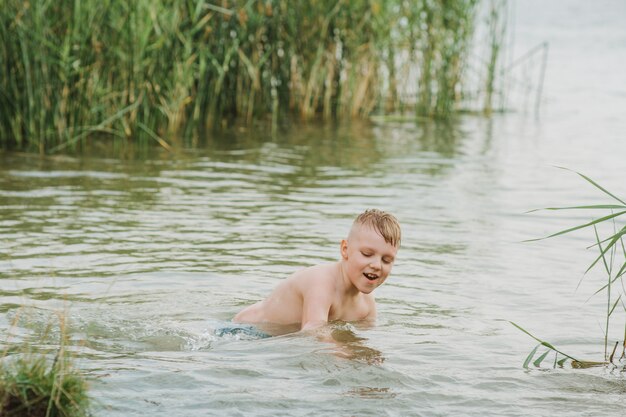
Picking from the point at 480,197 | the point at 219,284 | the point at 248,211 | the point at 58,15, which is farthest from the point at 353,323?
the point at 58,15

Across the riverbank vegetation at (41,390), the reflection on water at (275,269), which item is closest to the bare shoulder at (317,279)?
the reflection on water at (275,269)

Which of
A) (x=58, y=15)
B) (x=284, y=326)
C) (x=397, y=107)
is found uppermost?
(x=58, y=15)

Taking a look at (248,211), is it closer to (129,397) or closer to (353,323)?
(353,323)

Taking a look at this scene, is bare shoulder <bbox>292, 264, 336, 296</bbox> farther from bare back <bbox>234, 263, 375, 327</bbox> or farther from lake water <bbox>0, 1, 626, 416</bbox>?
lake water <bbox>0, 1, 626, 416</bbox>

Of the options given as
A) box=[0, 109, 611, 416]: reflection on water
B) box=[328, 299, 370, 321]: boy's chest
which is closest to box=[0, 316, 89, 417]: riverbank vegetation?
box=[0, 109, 611, 416]: reflection on water

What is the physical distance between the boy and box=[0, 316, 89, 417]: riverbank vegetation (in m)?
1.95

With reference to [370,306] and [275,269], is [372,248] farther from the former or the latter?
[275,269]

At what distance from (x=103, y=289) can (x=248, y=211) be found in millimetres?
2531

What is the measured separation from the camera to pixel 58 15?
10.2m

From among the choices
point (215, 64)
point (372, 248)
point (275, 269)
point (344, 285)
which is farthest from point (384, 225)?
point (215, 64)

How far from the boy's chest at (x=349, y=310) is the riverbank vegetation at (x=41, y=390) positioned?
7.07 ft

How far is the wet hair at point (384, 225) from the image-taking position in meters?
5.22

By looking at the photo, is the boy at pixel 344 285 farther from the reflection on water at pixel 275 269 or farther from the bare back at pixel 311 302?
the reflection on water at pixel 275 269

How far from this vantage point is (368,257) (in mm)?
5328
